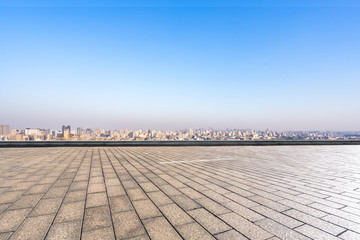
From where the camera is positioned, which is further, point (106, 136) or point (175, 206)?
point (106, 136)

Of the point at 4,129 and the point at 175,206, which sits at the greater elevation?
the point at 4,129

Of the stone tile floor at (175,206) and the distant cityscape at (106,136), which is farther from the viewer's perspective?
the distant cityscape at (106,136)

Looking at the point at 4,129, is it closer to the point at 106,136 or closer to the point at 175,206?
the point at 106,136

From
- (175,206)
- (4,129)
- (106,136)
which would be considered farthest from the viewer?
(4,129)

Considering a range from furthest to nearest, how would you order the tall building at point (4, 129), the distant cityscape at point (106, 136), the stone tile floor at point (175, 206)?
the tall building at point (4, 129), the distant cityscape at point (106, 136), the stone tile floor at point (175, 206)

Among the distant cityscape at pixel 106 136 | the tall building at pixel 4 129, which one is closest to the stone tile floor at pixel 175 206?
the distant cityscape at pixel 106 136

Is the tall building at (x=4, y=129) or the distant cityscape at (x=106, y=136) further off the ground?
the tall building at (x=4, y=129)

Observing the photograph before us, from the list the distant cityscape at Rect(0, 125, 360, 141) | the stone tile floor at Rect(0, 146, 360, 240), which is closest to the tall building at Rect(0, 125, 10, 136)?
the distant cityscape at Rect(0, 125, 360, 141)

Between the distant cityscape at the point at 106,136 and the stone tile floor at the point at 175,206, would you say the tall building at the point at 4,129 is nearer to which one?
the distant cityscape at the point at 106,136

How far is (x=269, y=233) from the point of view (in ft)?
7.66

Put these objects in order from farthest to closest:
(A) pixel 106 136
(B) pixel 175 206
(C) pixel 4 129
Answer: (C) pixel 4 129 < (A) pixel 106 136 < (B) pixel 175 206

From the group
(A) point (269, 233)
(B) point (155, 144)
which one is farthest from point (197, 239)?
(B) point (155, 144)

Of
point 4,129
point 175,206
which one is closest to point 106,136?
point 4,129

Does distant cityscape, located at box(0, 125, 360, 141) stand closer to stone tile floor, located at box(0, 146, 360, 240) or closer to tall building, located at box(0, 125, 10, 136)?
tall building, located at box(0, 125, 10, 136)
